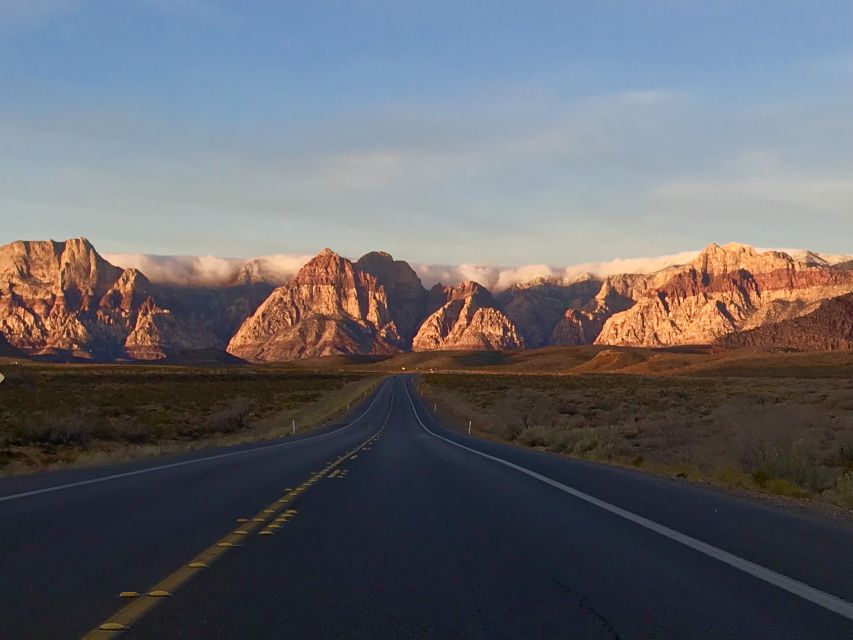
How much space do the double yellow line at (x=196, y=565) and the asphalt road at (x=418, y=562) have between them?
0.03 meters

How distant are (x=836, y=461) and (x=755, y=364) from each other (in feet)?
429

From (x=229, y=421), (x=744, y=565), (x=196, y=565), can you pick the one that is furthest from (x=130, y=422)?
(x=744, y=565)

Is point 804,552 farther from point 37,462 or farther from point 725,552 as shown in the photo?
point 37,462

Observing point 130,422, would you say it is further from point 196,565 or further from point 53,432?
point 196,565

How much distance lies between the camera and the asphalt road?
5637 mm

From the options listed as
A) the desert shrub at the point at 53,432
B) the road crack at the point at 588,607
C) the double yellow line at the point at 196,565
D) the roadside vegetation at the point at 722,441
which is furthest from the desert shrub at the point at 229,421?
the road crack at the point at 588,607

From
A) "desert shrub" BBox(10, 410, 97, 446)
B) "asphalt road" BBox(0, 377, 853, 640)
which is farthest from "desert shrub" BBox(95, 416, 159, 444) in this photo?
"asphalt road" BBox(0, 377, 853, 640)

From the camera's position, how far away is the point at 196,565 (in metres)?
7.55

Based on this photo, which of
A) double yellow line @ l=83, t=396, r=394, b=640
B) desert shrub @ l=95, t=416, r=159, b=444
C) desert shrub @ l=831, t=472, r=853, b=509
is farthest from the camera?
desert shrub @ l=95, t=416, r=159, b=444

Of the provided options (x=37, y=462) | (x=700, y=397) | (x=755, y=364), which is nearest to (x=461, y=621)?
(x=37, y=462)

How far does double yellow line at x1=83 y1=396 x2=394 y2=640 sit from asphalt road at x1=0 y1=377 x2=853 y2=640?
3 cm

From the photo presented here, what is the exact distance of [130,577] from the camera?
709cm

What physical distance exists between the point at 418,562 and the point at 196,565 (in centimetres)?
194

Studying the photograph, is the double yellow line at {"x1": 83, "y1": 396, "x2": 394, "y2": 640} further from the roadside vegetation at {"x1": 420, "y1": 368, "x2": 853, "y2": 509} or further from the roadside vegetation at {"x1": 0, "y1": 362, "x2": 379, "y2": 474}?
the roadside vegetation at {"x1": 0, "y1": 362, "x2": 379, "y2": 474}
